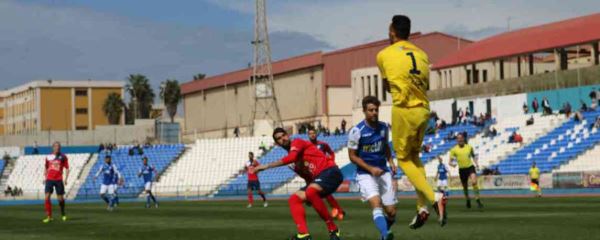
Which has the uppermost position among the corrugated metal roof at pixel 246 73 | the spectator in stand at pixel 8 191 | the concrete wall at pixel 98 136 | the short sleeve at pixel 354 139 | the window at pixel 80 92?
the window at pixel 80 92

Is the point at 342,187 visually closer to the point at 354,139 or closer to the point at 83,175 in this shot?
the point at 83,175

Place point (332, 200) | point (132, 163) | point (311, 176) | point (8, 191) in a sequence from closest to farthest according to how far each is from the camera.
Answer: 1. point (311, 176)
2. point (332, 200)
3. point (8, 191)
4. point (132, 163)

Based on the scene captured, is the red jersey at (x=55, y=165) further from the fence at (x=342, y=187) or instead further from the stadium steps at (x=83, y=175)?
the stadium steps at (x=83, y=175)

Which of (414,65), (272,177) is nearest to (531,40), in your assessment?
(272,177)

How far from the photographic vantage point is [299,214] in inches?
626

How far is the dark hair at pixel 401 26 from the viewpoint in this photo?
13.0 meters

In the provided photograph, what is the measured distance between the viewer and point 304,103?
324 feet

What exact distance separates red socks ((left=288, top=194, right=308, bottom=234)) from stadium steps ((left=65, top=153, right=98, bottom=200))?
66872 mm

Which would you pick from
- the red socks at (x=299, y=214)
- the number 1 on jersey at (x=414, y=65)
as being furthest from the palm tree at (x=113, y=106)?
the number 1 on jersey at (x=414, y=65)

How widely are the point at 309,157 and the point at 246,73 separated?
298 ft

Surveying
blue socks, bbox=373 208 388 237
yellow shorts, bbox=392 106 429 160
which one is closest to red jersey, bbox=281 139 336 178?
blue socks, bbox=373 208 388 237

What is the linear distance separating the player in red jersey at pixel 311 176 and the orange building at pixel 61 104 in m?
135

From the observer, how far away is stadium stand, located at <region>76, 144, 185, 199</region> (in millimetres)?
82500

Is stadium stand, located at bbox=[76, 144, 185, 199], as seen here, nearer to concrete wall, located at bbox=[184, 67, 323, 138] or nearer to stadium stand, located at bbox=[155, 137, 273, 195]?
stadium stand, located at bbox=[155, 137, 273, 195]
